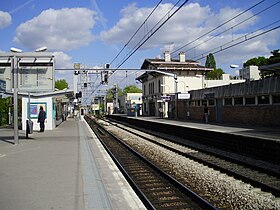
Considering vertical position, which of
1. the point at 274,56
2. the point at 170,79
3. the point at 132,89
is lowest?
the point at 170,79

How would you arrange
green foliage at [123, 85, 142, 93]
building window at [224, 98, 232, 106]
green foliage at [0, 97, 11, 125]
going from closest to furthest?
building window at [224, 98, 232, 106], green foliage at [0, 97, 11, 125], green foliage at [123, 85, 142, 93]

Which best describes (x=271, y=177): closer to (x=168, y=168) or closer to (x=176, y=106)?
(x=168, y=168)

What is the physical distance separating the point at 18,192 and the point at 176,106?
35834 millimetres

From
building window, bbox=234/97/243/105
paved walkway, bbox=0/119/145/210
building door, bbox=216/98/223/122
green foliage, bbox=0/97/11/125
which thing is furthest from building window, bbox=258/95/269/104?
green foliage, bbox=0/97/11/125

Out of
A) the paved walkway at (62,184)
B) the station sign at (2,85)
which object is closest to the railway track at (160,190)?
the paved walkway at (62,184)

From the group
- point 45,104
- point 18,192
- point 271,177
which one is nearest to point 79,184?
point 18,192

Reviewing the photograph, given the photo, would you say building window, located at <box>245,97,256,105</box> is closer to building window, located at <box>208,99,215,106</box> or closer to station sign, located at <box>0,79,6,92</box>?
building window, located at <box>208,99,215,106</box>

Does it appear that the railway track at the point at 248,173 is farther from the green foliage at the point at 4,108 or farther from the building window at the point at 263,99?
the green foliage at the point at 4,108

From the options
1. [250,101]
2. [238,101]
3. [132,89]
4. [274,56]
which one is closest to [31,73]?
[250,101]

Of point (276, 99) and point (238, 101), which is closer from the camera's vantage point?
point (276, 99)

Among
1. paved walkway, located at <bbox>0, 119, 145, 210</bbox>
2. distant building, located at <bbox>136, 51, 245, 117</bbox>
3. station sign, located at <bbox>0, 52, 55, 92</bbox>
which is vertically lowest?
paved walkway, located at <bbox>0, 119, 145, 210</bbox>

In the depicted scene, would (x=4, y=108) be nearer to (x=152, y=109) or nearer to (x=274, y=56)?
(x=152, y=109)

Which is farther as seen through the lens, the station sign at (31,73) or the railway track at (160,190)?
the station sign at (31,73)

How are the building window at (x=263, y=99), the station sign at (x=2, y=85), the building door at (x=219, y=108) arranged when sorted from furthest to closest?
the building door at (x=219, y=108) < the building window at (x=263, y=99) < the station sign at (x=2, y=85)
